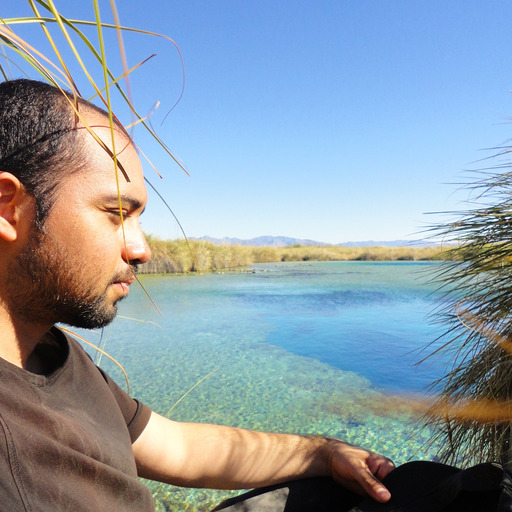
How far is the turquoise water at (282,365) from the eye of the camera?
3006 mm

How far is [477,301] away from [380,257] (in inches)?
1148

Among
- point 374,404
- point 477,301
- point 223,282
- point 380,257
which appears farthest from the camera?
point 380,257

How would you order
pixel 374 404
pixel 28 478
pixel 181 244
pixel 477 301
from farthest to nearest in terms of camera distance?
pixel 181 244
pixel 374 404
pixel 477 301
pixel 28 478

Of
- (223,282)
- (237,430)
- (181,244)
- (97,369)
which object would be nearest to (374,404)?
(237,430)

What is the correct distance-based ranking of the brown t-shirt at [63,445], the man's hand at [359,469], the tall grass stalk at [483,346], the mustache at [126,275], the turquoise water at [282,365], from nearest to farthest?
the brown t-shirt at [63,445]
the mustache at [126,275]
the man's hand at [359,469]
the tall grass stalk at [483,346]
the turquoise water at [282,365]

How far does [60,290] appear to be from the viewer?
Answer: 0.76m

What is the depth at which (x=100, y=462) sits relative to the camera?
677 millimetres

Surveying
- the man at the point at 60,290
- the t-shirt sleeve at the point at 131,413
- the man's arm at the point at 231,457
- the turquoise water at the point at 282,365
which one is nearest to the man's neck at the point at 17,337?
the man at the point at 60,290

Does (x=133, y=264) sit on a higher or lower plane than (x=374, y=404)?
higher

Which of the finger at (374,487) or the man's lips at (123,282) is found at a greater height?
the man's lips at (123,282)

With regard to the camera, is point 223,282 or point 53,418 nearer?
point 53,418

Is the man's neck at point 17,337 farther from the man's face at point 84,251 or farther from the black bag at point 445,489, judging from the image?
the black bag at point 445,489

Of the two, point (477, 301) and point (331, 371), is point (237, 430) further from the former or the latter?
point (331, 371)

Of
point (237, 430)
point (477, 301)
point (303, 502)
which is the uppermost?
point (477, 301)
